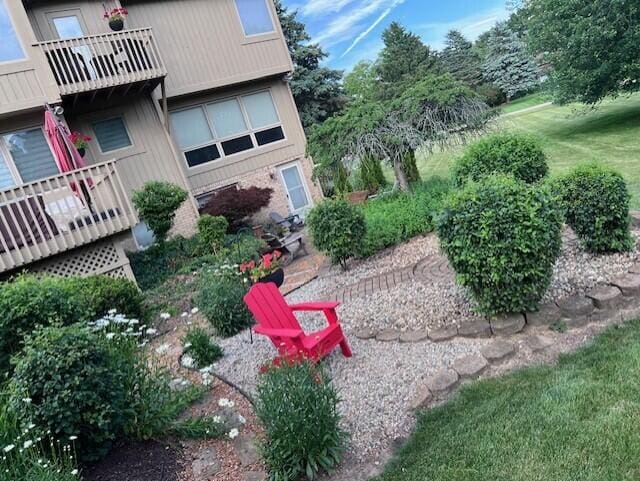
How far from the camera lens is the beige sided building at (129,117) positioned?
7051 mm

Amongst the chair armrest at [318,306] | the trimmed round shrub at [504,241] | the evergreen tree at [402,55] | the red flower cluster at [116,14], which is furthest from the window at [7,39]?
the evergreen tree at [402,55]

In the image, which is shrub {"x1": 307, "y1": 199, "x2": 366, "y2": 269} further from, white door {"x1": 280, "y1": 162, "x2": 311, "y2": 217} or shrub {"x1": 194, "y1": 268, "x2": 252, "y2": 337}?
white door {"x1": 280, "y1": 162, "x2": 311, "y2": 217}

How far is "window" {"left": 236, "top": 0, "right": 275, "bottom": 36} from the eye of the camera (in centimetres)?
1192

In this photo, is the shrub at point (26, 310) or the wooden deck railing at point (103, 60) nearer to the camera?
the shrub at point (26, 310)

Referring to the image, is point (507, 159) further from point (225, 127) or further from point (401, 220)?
point (225, 127)

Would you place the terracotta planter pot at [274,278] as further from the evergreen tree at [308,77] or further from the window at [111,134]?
the evergreen tree at [308,77]

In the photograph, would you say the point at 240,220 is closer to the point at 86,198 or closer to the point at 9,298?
the point at 86,198

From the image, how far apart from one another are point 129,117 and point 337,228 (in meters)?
7.38

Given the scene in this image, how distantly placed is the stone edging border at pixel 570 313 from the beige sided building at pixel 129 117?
6352 millimetres

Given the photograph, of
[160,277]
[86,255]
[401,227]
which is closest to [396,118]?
[401,227]

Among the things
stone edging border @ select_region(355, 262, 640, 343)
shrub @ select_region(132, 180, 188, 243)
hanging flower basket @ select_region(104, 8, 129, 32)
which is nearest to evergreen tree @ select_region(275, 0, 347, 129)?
hanging flower basket @ select_region(104, 8, 129, 32)

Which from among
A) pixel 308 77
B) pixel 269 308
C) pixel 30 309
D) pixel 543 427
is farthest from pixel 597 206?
pixel 308 77

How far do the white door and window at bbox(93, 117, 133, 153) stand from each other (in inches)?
181

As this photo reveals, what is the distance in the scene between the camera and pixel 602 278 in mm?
3887
